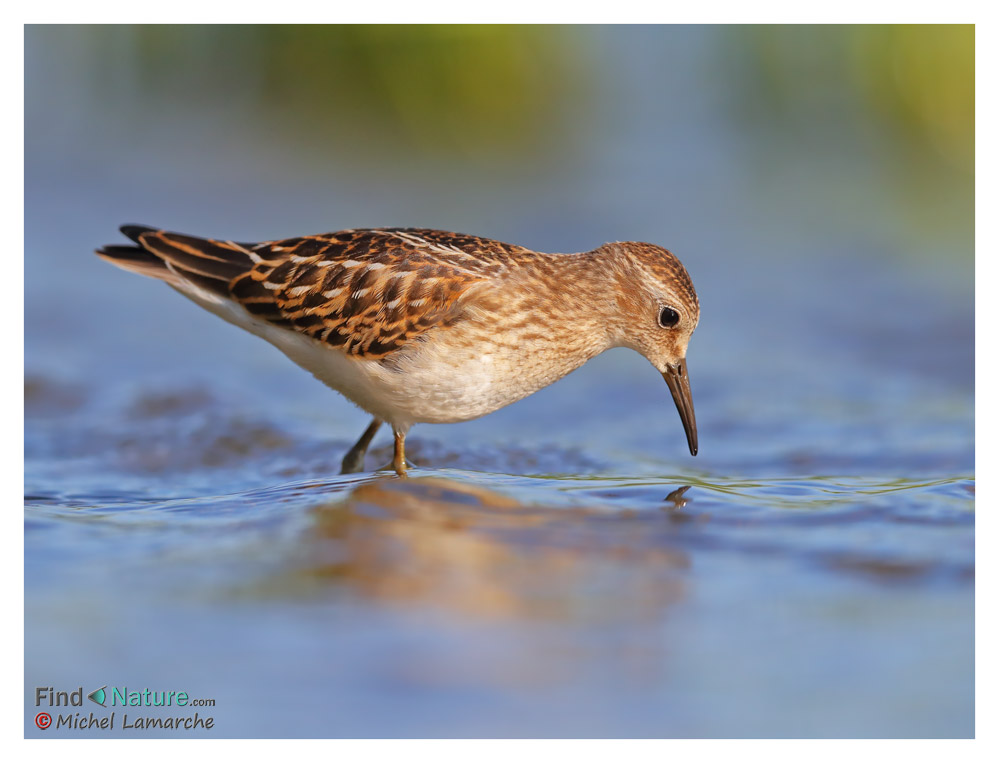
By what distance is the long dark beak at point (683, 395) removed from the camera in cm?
672

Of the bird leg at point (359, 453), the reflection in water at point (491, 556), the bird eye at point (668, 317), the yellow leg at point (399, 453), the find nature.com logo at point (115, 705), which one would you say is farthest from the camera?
the bird leg at point (359, 453)

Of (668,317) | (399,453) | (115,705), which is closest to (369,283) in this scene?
(399,453)

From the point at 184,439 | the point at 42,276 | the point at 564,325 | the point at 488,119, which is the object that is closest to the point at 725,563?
the point at 564,325

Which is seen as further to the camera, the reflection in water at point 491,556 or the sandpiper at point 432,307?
the sandpiper at point 432,307

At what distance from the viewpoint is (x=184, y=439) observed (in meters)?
7.64

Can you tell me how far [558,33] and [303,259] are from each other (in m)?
8.46

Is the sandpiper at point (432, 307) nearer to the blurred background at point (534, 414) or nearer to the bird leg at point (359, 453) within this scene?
the bird leg at point (359, 453)

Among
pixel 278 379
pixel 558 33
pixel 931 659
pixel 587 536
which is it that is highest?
pixel 558 33

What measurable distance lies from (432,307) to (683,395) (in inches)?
69.6

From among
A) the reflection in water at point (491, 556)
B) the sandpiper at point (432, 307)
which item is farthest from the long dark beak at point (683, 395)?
the reflection in water at point (491, 556)

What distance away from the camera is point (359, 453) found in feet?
23.5

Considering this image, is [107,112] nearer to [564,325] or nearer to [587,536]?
[564,325]

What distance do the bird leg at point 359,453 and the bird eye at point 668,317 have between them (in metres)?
2.05

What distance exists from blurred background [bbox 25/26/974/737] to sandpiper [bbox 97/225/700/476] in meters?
0.58
